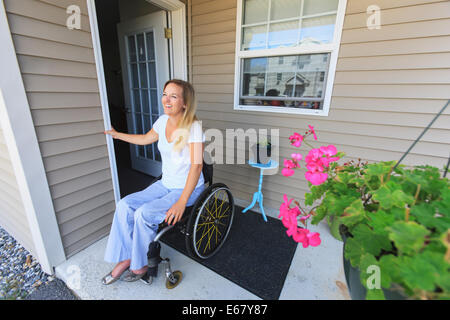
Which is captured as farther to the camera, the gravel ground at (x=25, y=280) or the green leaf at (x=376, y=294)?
the gravel ground at (x=25, y=280)

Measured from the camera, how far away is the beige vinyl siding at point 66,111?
1.21 meters

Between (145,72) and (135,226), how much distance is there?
2.13 metres

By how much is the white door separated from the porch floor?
4.78 ft

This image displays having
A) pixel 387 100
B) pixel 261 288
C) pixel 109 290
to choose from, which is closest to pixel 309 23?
pixel 387 100

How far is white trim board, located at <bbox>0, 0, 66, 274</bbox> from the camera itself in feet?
3.66

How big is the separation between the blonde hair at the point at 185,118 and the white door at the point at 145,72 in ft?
3.93

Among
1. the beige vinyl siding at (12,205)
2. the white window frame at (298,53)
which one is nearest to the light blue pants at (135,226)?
the beige vinyl siding at (12,205)

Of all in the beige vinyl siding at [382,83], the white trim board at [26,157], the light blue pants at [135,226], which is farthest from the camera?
Result: the beige vinyl siding at [382,83]

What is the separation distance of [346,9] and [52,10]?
2.10 meters

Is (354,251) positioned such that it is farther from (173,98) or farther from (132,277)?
(132,277)

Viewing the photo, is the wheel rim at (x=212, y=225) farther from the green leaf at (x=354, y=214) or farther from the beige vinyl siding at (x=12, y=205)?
the beige vinyl siding at (x=12, y=205)

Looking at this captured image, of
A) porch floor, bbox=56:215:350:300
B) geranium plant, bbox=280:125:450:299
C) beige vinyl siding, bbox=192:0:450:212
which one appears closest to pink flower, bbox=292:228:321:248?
geranium plant, bbox=280:125:450:299

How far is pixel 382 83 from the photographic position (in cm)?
166
